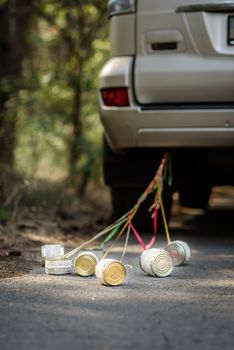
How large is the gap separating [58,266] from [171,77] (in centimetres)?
158

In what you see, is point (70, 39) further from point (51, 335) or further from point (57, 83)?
point (51, 335)

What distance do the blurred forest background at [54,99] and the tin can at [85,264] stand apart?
331cm

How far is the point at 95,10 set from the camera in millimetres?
9500

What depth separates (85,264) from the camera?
4.48 m

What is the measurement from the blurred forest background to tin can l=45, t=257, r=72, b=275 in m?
3.22

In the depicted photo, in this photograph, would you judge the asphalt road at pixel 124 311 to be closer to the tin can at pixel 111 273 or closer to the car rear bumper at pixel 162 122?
the tin can at pixel 111 273

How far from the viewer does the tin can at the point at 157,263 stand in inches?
176

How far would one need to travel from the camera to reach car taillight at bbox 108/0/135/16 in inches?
222

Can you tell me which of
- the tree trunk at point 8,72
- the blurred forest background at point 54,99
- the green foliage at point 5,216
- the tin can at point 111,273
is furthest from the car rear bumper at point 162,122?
the tree trunk at point 8,72

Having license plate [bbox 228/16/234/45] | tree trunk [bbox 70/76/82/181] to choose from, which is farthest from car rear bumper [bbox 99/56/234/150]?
tree trunk [bbox 70/76/82/181]

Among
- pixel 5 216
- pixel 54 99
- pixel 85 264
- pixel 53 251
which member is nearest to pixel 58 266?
pixel 85 264

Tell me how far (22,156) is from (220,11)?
4698mm

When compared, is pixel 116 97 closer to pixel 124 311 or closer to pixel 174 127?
pixel 174 127

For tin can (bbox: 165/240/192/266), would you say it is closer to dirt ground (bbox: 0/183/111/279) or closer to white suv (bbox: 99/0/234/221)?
dirt ground (bbox: 0/183/111/279)
